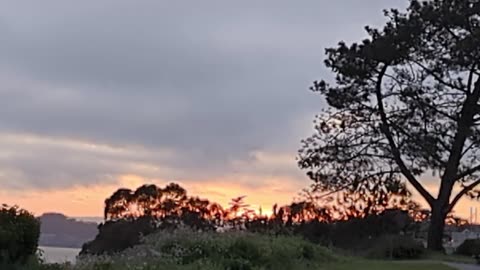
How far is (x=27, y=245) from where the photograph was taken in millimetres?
14289

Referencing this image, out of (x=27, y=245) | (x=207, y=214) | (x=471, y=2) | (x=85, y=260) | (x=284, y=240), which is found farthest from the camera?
(x=207, y=214)

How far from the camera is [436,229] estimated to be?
3834 cm

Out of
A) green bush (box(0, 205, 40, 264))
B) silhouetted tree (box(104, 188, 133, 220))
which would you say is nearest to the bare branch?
silhouetted tree (box(104, 188, 133, 220))

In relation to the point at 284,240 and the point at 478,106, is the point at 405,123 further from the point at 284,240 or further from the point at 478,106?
the point at 284,240

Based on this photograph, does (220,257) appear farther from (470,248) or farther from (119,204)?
(119,204)

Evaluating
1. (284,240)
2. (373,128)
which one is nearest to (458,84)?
(373,128)

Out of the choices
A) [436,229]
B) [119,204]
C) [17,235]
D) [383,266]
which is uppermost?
[119,204]

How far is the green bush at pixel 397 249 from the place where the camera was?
109ft

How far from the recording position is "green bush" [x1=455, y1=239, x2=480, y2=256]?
36.2 metres

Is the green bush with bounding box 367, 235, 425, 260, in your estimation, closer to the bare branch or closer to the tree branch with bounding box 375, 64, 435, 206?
the tree branch with bounding box 375, 64, 435, 206

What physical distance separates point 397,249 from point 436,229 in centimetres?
552

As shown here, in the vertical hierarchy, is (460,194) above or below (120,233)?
above

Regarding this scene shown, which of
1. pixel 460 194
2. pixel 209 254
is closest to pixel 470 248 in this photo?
pixel 460 194

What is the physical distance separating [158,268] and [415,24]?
23.4 metres
